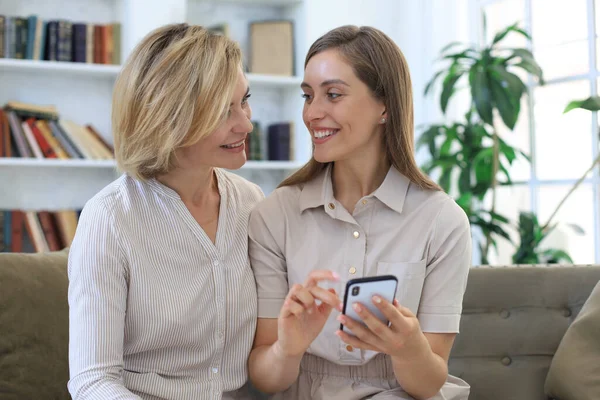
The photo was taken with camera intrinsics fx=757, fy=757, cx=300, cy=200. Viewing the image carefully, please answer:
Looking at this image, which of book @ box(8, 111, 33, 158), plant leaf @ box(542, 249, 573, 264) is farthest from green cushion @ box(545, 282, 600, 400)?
book @ box(8, 111, 33, 158)

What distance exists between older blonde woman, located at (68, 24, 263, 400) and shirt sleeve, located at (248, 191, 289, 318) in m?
0.04

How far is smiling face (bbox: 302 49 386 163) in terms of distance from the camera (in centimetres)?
174

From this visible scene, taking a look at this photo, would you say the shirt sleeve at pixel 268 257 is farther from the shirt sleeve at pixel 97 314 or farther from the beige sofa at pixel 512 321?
the beige sofa at pixel 512 321

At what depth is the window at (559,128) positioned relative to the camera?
3377 mm

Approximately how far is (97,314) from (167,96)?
46 centimetres

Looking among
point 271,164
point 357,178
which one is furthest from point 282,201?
point 271,164

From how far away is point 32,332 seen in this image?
1.82 metres

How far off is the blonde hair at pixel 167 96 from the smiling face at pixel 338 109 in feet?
0.75

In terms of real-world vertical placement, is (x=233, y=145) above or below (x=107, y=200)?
above

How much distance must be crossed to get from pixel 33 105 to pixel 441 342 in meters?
2.68

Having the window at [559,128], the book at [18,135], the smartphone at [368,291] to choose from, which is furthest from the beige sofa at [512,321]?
the book at [18,135]

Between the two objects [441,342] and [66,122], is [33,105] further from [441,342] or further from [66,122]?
[441,342]

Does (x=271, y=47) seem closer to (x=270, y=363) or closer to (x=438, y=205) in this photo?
(x=438, y=205)

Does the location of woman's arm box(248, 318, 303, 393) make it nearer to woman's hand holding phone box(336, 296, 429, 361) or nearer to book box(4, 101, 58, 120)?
woman's hand holding phone box(336, 296, 429, 361)
